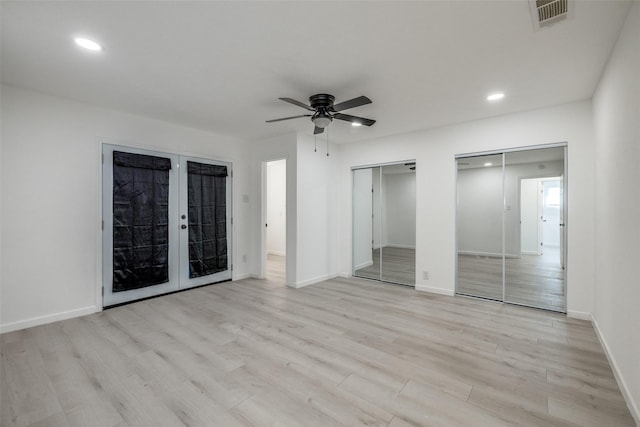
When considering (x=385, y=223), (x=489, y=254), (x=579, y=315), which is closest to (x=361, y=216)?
(x=385, y=223)

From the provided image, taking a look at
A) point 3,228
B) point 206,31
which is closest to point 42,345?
point 3,228

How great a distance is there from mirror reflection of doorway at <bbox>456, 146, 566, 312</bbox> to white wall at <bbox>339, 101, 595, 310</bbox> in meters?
0.16

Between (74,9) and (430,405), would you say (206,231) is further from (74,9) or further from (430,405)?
(430,405)

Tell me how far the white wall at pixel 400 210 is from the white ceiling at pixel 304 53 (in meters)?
1.64

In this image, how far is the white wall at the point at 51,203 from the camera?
10.1 ft

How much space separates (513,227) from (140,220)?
541 cm

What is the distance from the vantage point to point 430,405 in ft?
6.33

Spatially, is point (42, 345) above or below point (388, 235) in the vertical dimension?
below

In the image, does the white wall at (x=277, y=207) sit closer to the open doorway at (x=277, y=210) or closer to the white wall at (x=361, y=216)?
the open doorway at (x=277, y=210)

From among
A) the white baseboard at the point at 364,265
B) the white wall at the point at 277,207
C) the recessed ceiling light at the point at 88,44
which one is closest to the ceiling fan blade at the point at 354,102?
the recessed ceiling light at the point at 88,44

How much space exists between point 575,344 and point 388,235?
3008 mm

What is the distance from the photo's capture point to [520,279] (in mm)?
4160

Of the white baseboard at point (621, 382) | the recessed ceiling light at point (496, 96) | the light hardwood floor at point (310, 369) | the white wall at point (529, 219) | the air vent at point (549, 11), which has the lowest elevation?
the light hardwood floor at point (310, 369)

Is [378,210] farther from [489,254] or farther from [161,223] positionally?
[161,223]
